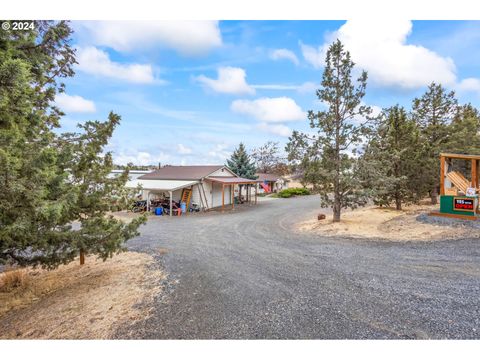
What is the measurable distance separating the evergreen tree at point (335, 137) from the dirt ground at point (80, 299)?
831 cm

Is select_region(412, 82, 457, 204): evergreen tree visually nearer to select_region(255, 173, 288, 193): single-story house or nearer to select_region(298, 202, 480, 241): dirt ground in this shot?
select_region(298, 202, 480, 241): dirt ground

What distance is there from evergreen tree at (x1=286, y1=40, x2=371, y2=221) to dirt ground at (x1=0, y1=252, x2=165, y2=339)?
831 cm

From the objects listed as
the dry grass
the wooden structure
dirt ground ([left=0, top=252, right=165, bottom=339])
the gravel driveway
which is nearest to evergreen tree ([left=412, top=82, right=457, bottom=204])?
the wooden structure

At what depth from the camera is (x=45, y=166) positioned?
378cm

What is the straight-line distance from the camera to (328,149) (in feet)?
39.7

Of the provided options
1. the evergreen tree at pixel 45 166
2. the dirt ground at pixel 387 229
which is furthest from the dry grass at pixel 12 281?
the dirt ground at pixel 387 229

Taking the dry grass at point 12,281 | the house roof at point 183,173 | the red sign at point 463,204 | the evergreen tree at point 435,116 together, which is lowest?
the dry grass at point 12,281

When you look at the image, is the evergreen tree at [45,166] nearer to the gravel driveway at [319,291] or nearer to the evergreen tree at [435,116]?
the gravel driveway at [319,291]

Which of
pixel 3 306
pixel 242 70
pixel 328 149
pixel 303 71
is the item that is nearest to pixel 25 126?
pixel 3 306

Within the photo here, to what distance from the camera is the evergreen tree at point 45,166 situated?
3.50m

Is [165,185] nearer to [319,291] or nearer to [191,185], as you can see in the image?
[191,185]

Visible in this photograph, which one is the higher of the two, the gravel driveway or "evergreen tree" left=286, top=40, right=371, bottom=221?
"evergreen tree" left=286, top=40, right=371, bottom=221

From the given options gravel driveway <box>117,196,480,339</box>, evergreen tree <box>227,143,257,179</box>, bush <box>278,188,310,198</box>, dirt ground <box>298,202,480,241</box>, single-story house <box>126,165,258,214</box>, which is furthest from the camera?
bush <box>278,188,310,198</box>

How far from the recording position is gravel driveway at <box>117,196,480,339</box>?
3736 mm
